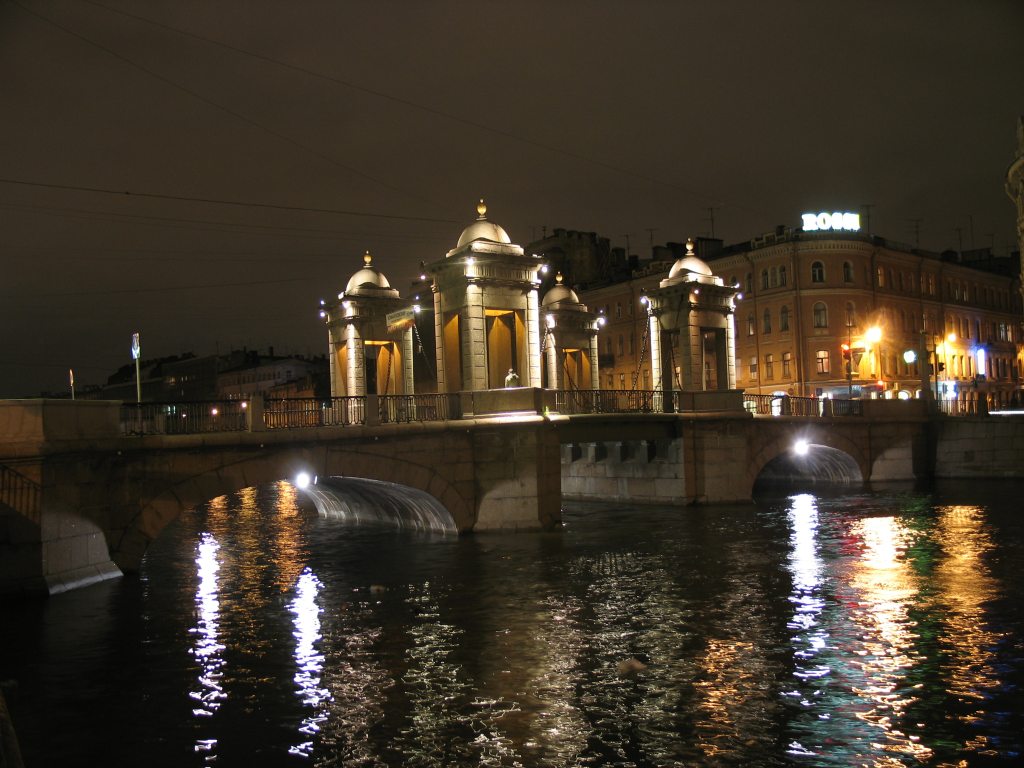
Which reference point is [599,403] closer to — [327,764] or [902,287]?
[327,764]

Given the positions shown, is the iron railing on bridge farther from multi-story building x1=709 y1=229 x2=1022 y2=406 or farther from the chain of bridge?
multi-story building x1=709 y1=229 x2=1022 y2=406

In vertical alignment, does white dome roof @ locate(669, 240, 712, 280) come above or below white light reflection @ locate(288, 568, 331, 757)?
above

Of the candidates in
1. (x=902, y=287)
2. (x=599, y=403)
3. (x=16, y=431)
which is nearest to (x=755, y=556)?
(x=599, y=403)

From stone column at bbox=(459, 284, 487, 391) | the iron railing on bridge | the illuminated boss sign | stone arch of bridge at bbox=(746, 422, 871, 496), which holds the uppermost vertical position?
the illuminated boss sign

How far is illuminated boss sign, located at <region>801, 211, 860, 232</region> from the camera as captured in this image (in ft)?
198

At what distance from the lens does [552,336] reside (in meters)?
47.8

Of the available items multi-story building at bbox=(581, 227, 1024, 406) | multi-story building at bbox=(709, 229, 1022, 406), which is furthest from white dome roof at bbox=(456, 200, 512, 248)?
Answer: multi-story building at bbox=(709, 229, 1022, 406)

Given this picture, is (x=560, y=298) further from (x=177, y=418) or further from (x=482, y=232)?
(x=177, y=418)

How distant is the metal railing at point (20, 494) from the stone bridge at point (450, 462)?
3cm

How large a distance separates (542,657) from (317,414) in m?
13.8

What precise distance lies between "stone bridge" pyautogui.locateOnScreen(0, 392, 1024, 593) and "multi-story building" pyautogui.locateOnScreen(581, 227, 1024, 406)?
782 centimetres

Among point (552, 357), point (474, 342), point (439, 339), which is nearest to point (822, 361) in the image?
point (552, 357)

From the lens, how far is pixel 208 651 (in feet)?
51.7

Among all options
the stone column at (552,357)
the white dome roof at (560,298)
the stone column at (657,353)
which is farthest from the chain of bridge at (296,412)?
the white dome roof at (560,298)
